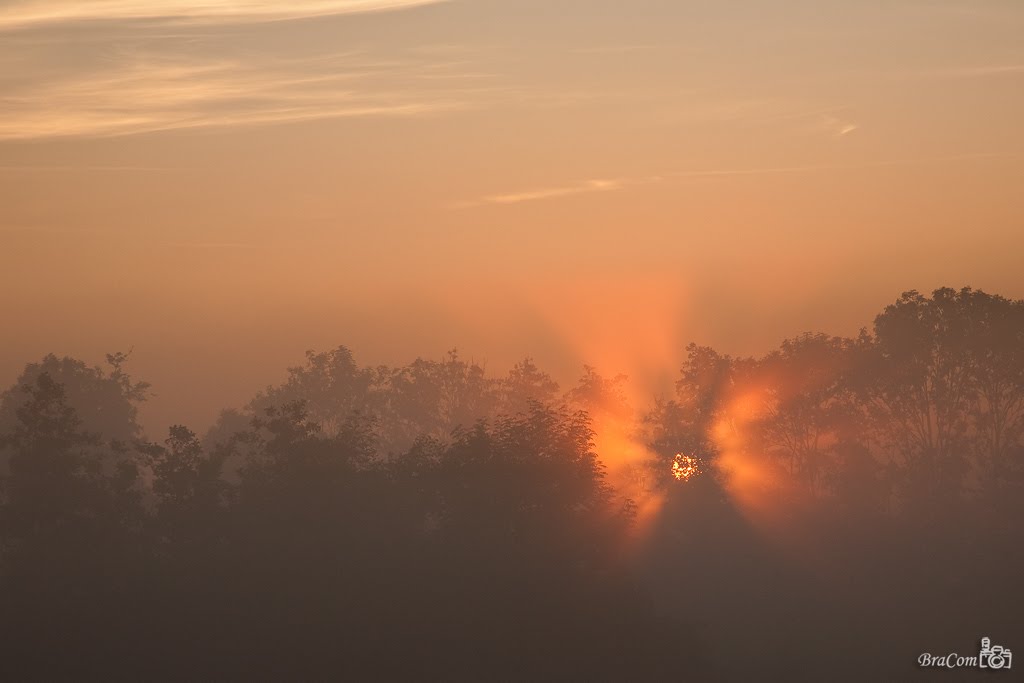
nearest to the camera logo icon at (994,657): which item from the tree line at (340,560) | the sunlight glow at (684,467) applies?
the tree line at (340,560)

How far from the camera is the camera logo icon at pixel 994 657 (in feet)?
318

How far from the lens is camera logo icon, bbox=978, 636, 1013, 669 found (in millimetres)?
97062

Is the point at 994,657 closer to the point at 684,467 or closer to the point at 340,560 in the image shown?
the point at 340,560

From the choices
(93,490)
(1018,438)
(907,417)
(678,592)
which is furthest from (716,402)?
(93,490)

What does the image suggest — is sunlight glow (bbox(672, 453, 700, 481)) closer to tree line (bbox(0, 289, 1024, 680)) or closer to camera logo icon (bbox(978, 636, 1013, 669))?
tree line (bbox(0, 289, 1024, 680))

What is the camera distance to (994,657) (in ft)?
325

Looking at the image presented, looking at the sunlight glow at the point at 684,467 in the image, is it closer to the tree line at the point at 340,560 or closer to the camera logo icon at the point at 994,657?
the tree line at the point at 340,560

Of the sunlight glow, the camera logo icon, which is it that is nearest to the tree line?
the camera logo icon

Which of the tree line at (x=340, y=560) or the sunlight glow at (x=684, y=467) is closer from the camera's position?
the tree line at (x=340, y=560)

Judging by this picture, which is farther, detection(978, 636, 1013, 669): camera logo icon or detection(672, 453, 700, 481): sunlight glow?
detection(672, 453, 700, 481): sunlight glow

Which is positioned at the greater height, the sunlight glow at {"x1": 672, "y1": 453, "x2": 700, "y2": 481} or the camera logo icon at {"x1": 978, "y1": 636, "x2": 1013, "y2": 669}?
the sunlight glow at {"x1": 672, "y1": 453, "x2": 700, "y2": 481}

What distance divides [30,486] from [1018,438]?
9311 centimetres

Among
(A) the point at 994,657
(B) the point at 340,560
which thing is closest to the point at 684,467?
(A) the point at 994,657

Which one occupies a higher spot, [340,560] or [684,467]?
[684,467]
